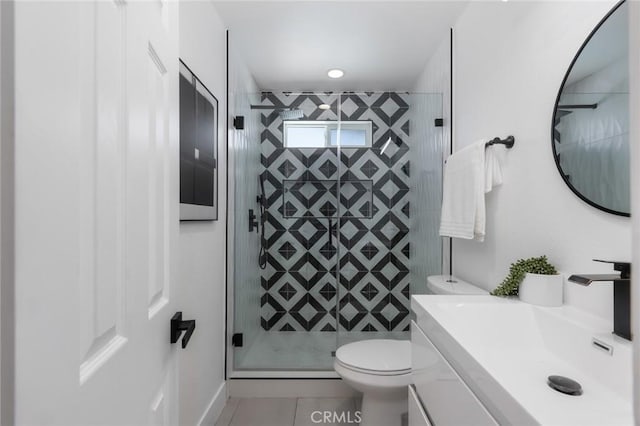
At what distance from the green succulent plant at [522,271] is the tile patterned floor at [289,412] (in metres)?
1.24

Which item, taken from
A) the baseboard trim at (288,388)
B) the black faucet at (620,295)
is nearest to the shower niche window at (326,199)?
the baseboard trim at (288,388)

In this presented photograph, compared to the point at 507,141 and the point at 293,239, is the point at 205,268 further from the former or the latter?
the point at 507,141

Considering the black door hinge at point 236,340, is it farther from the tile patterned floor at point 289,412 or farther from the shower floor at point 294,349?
the tile patterned floor at point 289,412

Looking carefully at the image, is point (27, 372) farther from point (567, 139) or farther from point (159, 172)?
point (567, 139)

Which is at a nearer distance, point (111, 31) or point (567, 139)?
point (111, 31)

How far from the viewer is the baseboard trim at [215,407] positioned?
1.72 meters

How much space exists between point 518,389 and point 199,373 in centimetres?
153

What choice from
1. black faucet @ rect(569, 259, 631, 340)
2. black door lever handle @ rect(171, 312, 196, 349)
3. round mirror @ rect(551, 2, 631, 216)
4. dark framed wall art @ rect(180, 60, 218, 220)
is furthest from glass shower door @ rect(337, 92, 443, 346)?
black door lever handle @ rect(171, 312, 196, 349)

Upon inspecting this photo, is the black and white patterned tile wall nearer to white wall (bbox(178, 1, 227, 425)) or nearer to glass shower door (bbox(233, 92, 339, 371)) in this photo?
Result: glass shower door (bbox(233, 92, 339, 371))

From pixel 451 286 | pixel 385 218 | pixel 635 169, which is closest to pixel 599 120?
pixel 635 169

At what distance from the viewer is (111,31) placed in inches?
19.7

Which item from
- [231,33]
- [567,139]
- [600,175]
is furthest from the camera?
[231,33]

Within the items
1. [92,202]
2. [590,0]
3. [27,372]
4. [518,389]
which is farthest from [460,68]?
[27,372]

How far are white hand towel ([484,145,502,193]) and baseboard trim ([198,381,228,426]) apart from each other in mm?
1866
